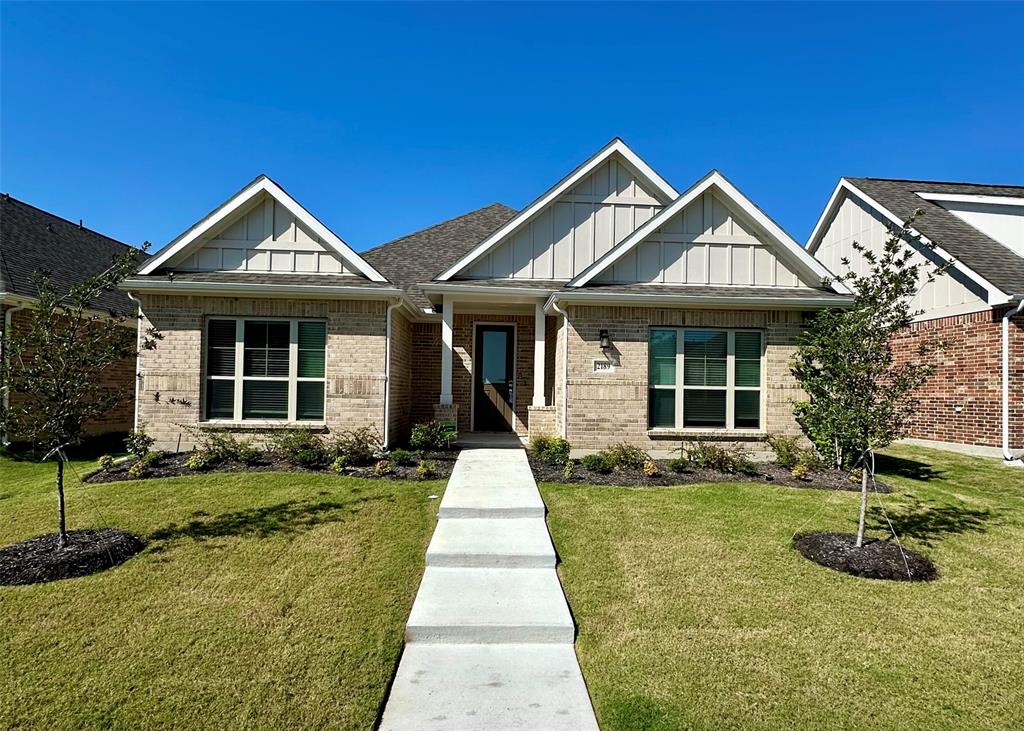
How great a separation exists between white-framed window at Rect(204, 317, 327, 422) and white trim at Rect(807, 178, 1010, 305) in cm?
948

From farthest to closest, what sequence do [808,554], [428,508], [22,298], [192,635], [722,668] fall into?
[22,298], [428,508], [808,554], [192,635], [722,668]

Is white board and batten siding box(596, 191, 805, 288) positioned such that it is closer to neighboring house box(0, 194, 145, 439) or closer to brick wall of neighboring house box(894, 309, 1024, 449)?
brick wall of neighboring house box(894, 309, 1024, 449)

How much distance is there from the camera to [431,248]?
15992 mm

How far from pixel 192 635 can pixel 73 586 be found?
1.70 metres

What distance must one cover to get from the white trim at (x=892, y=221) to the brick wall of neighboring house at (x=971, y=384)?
20.8 inches

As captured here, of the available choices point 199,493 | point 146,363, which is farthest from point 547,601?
point 146,363

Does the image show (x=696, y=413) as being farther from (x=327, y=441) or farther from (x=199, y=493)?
(x=199, y=493)

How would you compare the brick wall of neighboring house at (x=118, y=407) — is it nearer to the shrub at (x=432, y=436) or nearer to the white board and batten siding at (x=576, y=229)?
the shrub at (x=432, y=436)

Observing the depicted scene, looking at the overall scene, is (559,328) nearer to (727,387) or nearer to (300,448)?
(727,387)

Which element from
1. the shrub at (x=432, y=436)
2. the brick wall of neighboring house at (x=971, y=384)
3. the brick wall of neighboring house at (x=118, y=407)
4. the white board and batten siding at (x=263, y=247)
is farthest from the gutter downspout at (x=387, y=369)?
the brick wall of neighboring house at (x=971, y=384)

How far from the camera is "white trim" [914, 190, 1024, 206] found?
14125 mm

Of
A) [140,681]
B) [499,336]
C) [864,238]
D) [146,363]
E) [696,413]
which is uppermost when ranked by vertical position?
[864,238]

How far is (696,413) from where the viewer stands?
963cm

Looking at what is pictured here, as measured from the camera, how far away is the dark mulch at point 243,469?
26.6 ft
